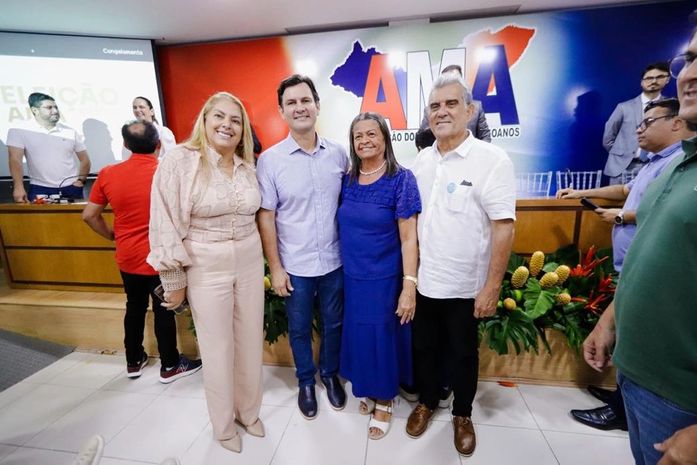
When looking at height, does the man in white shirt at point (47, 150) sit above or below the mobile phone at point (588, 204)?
above

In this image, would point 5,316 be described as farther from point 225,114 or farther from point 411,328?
point 411,328

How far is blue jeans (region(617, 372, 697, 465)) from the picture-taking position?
0.73 meters

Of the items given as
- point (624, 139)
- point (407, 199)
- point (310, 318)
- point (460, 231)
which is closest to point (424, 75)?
point (624, 139)

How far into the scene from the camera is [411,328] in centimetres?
173

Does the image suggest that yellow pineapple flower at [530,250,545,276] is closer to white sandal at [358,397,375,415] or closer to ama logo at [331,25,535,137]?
white sandal at [358,397,375,415]

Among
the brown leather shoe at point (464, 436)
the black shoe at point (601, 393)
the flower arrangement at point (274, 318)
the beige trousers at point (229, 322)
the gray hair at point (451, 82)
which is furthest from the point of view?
the flower arrangement at point (274, 318)

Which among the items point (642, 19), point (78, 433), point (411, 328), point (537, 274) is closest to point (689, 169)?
point (411, 328)

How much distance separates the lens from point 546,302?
197cm

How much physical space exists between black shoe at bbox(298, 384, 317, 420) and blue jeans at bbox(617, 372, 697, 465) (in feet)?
4.77

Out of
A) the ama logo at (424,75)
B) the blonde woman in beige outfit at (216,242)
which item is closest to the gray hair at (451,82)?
the blonde woman in beige outfit at (216,242)

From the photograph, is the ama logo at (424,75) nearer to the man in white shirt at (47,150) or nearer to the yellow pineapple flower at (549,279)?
the yellow pineapple flower at (549,279)

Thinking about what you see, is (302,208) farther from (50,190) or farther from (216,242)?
(50,190)

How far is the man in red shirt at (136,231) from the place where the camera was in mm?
1957

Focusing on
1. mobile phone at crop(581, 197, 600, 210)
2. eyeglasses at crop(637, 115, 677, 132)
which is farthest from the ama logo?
eyeglasses at crop(637, 115, 677, 132)
